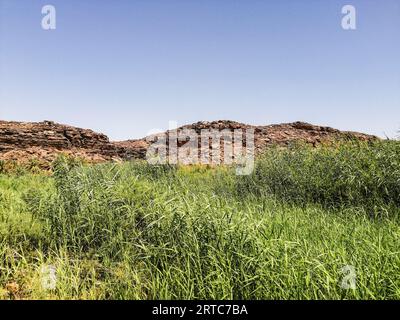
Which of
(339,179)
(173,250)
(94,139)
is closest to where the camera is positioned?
(173,250)

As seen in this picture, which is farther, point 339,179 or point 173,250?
point 339,179

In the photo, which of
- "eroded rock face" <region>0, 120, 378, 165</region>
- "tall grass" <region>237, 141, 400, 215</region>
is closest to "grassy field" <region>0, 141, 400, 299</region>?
"tall grass" <region>237, 141, 400, 215</region>

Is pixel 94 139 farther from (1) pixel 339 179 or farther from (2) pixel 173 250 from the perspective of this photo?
(2) pixel 173 250

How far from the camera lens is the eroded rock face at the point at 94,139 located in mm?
16172

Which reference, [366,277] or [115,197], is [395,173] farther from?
[115,197]

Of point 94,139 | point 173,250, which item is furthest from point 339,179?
point 94,139

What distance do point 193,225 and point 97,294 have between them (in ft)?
3.00

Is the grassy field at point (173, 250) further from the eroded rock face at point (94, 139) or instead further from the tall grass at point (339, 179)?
the eroded rock face at point (94, 139)

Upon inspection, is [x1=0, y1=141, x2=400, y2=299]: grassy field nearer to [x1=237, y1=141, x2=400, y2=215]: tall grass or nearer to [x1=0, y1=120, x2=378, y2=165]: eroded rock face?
[x1=237, y1=141, x2=400, y2=215]: tall grass

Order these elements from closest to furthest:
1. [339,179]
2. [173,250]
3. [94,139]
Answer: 1. [173,250]
2. [339,179]
3. [94,139]

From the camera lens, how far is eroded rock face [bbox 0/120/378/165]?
637 inches

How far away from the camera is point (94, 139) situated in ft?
61.1

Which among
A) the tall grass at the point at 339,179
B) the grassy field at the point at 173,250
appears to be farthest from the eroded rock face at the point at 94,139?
the grassy field at the point at 173,250
